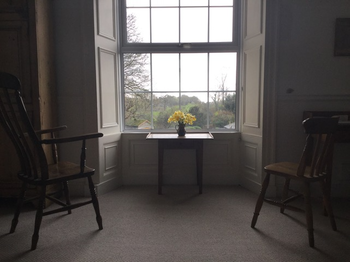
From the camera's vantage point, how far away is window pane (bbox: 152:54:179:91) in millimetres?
3387

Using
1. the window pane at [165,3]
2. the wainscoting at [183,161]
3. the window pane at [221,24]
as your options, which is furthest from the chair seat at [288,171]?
the window pane at [165,3]

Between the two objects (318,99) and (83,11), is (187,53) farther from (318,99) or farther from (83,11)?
(318,99)

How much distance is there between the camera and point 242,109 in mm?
3258

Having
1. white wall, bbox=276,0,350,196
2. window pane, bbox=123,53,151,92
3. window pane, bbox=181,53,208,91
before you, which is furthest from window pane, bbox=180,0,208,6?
white wall, bbox=276,0,350,196

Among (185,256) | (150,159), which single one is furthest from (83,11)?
(185,256)

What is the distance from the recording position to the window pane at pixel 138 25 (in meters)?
3.34

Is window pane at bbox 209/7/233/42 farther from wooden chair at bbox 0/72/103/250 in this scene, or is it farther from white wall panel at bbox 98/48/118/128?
wooden chair at bbox 0/72/103/250

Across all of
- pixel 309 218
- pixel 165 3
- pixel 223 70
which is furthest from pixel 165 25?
pixel 309 218

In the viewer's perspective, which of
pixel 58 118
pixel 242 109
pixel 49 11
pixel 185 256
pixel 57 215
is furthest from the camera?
pixel 242 109

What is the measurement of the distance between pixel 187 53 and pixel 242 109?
1004mm

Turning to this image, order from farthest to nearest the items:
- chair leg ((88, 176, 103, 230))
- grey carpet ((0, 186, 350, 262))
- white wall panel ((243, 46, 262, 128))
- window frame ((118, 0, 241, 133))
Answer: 1. window frame ((118, 0, 241, 133))
2. white wall panel ((243, 46, 262, 128))
3. chair leg ((88, 176, 103, 230))
4. grey carpet ((0, 186, 350, 262))

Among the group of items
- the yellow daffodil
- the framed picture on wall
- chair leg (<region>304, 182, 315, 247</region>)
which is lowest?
chair leg (<region>304, 182, 315, 247</region>)

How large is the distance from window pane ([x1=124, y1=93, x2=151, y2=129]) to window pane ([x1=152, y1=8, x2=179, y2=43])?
2.48 ft

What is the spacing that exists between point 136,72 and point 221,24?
49.1 inches
